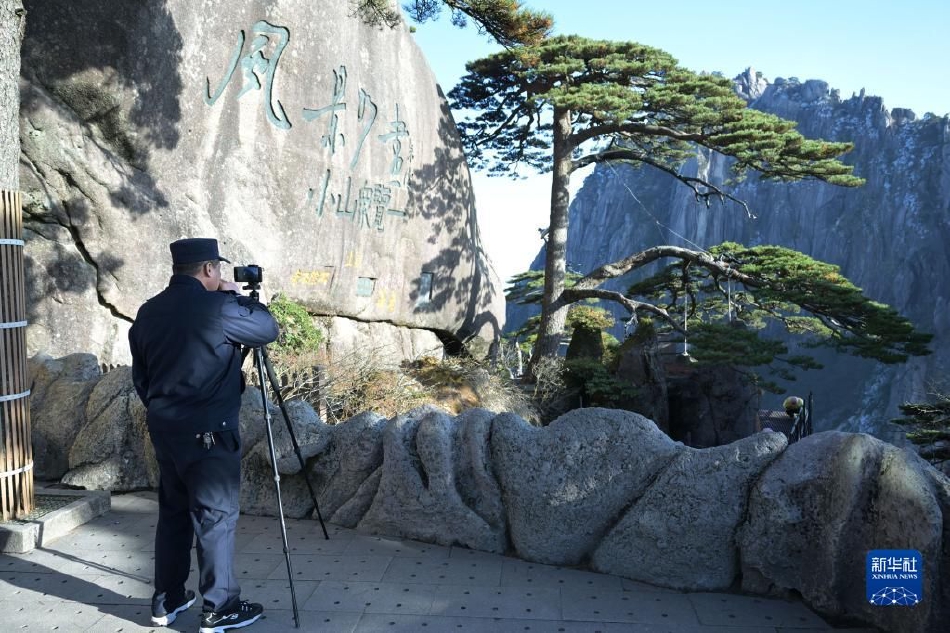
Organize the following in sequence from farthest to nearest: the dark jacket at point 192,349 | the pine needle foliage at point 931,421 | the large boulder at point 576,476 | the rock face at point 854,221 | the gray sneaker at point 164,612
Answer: the rock face at point 854,221, the pine needle foliage at point 931,421, the large boulder at point 576,476, the gray sneaker at point 164,612, the dark jacket at point 192,349

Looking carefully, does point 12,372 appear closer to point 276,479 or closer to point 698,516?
point 276,479

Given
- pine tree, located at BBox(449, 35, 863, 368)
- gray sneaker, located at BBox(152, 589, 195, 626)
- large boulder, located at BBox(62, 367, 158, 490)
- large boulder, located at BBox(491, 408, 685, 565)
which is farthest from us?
pine tree, located at BBox(449, 35, 863, 368)

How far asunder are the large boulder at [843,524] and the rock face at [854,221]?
118ft

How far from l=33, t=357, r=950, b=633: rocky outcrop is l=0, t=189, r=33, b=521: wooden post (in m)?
0.73

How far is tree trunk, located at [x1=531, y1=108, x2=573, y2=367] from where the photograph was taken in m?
11.6

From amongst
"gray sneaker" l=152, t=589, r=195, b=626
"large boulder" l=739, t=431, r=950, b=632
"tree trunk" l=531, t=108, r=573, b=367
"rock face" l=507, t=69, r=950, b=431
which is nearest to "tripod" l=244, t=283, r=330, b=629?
"gray sneaker" l=152, t=589, r=195, b=626

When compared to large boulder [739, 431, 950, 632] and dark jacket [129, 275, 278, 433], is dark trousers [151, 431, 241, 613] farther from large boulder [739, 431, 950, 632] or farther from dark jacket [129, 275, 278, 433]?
large boulder [739, 431, 950, 632]

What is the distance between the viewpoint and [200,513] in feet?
8.77

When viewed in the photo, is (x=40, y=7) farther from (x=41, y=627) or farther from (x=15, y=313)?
(x=41, y=627)

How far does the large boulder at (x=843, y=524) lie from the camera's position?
2.52 meters

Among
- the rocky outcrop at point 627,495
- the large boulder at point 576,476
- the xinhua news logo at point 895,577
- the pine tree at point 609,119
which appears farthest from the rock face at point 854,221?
the xinhua news logo at point 895,577

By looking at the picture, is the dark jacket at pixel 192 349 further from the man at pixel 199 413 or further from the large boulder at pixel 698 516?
the large boulder at pixel 698 516

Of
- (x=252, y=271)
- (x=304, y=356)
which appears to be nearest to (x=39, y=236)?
(x=304, y=356)

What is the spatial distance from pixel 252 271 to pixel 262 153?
523cm
